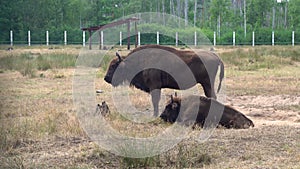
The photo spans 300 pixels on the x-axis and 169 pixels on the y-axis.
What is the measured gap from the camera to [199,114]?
1032 cm

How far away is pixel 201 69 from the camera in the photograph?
1248cm

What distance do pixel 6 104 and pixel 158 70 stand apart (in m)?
3.81

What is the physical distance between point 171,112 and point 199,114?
0.68m

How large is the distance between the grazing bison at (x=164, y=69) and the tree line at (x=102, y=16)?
3013cm

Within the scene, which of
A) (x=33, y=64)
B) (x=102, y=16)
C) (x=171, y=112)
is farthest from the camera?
(x=102, y=16)

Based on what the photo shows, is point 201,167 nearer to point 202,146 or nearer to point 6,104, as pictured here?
point 202,146

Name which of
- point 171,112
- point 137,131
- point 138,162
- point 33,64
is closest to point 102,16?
point 33,64

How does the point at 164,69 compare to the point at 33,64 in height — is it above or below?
above

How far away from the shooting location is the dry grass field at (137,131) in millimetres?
7098

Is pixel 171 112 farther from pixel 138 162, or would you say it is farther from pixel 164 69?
pixel 138 162

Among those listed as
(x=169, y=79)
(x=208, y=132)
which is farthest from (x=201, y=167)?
(x=169, y=79)

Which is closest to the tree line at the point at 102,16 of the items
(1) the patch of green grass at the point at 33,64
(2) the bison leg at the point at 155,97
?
(1) the patch of green grass at the point at 33,64

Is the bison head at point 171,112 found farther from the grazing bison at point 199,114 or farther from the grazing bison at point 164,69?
the grazing bison at point 164,69

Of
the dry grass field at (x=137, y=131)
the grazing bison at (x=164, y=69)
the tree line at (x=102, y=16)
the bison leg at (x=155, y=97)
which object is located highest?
the tree line at (x=102, y=16)
